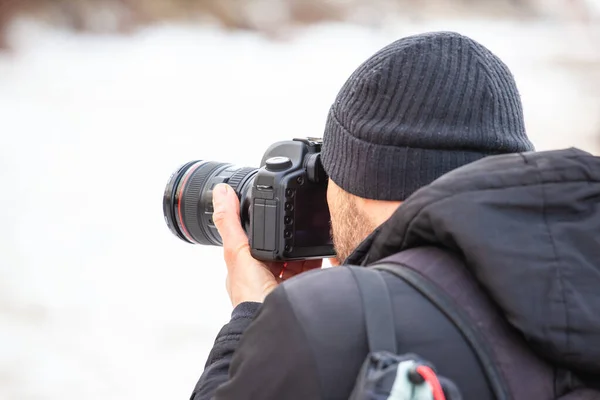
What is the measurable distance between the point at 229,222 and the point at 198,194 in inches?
3.8

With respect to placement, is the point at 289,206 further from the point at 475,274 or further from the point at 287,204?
the point at 475,274

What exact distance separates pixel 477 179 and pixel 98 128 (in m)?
1.30

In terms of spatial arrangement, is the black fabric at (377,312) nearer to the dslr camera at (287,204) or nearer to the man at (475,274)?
the man at (475,274)

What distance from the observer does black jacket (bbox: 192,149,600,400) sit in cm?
Answer: 38

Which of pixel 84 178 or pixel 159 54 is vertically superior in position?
pixel 159 54

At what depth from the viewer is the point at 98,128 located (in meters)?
1.60

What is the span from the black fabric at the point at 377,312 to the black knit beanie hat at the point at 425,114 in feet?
0.69

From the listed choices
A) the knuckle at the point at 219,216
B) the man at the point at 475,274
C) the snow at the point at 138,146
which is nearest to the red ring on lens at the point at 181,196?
the knuckle at the point at 219,216

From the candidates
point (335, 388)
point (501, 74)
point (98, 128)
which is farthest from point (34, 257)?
point (335, 388)

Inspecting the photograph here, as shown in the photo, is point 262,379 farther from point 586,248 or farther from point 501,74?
point 501,74

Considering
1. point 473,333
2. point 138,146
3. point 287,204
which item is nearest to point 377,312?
point 473,333

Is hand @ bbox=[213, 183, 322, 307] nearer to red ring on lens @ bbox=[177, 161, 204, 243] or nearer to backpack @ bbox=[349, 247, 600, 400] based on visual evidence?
red ring on lens @ bbox=[177, 161, 204, 243]

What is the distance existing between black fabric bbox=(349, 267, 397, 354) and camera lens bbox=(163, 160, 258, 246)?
0.47 metres

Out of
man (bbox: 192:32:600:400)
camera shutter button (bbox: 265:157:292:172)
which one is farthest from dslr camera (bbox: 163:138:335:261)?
man (bbox: 192:32:600:400)
